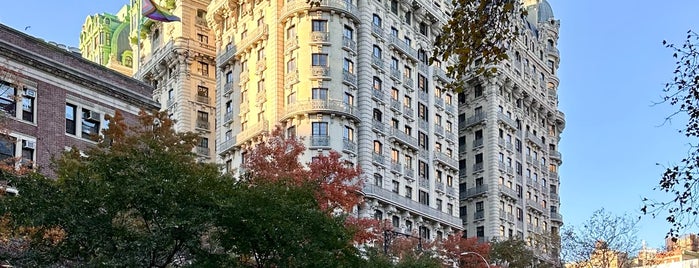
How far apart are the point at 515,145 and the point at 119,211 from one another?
70159 millimetres

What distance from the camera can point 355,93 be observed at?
222ft

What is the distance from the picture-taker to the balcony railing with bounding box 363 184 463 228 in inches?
2613

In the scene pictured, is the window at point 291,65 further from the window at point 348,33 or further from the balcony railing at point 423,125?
the balcony railing at point 423,125

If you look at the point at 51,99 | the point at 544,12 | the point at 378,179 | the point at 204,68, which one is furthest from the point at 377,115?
the point at 544,12

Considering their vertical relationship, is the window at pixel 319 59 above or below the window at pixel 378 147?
above

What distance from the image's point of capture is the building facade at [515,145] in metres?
87.3

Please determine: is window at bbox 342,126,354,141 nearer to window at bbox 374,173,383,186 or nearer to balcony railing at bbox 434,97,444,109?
window at bbox 374,173,383,186

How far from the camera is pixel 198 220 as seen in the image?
26.6 meters

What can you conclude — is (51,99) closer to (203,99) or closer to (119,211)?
(119,211)

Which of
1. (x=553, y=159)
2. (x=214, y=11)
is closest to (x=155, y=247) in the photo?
(x=214, y=11)

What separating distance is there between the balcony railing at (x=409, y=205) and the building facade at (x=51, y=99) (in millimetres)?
24352

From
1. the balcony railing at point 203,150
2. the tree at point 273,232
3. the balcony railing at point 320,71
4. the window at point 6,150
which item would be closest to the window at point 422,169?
the balcony railing at point 320,71

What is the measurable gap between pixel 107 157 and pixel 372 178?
4092cm

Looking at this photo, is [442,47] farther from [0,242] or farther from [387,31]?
[387,31]
